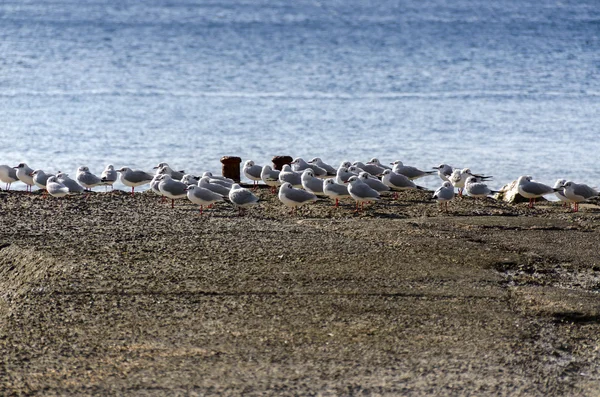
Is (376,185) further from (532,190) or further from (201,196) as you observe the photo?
(201,196)

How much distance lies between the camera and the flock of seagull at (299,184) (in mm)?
12422

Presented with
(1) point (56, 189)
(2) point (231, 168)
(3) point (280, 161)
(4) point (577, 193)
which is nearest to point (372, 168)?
(3) point (280, 161)

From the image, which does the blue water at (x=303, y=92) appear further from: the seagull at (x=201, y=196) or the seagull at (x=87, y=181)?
the seagull at (x=201, y=196)

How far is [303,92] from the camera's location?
110 feet

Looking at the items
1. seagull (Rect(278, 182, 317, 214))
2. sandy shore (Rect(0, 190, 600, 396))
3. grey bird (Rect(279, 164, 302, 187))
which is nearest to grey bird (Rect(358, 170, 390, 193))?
grey bird (Rect(279, 164, 302, 187))

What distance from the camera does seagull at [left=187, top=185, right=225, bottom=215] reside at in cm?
Result: 1226

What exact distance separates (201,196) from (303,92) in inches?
848

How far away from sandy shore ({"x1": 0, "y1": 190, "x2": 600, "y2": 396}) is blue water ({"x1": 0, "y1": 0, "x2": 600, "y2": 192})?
25.9 feet

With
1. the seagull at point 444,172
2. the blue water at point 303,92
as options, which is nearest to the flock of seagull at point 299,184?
the seagull at point 444,172

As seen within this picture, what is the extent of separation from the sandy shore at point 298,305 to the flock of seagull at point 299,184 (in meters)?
0.61

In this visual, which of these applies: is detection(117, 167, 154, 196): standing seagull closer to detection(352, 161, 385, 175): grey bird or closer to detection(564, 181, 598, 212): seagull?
detection(352, 161, 385, 175): grey bird

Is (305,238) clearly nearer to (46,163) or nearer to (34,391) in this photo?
(34,391)

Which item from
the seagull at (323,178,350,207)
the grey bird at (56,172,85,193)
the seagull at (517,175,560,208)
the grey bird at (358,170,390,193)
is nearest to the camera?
the seagull at (323,178,350,207)

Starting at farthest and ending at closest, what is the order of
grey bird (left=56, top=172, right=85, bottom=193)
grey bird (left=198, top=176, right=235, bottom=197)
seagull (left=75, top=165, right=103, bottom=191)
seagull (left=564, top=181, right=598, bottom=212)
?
seagull (left=75, top=165, right=103, bottom=191) → grey bird (left=56, top=172, right=85, bottom=193) → seagull (left=564, top=181, right=598, bottom=212) → grey bird (left=198, top=176, right=235, bottom=197)
